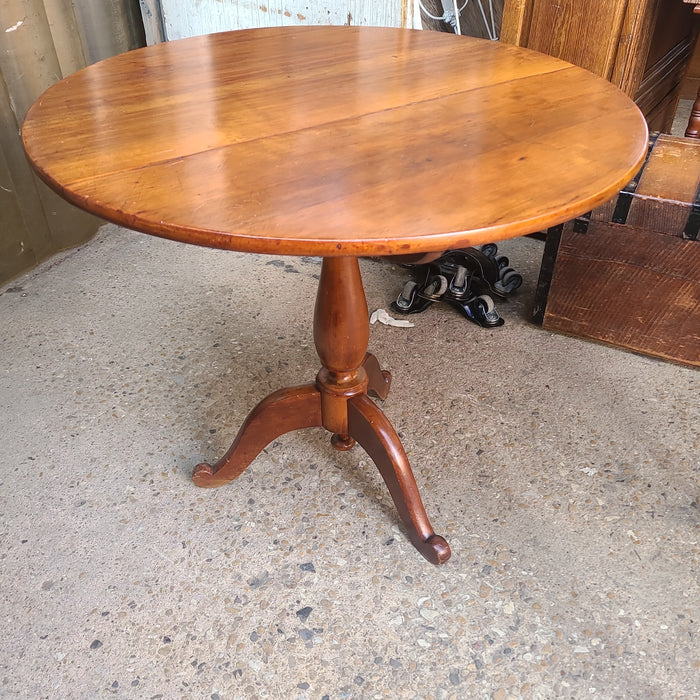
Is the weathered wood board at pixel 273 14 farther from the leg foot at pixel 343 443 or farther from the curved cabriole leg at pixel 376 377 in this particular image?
the leg foot at pixel 343 443

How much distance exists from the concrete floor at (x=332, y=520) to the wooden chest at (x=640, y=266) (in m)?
0.08

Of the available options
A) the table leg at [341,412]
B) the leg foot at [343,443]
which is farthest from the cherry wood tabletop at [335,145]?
the leg foot at [343,443]

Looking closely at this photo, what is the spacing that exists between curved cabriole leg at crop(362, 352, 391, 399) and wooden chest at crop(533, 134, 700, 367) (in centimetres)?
58

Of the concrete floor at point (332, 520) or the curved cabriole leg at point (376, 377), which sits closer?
the concrete floor at point (332, 520)

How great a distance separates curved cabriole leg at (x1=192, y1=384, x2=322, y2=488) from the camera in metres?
1.49

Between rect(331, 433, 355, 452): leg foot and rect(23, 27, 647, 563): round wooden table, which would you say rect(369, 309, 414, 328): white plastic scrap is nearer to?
rect(23, 27, 647, 563): round wooden table

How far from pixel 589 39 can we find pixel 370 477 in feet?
4.72

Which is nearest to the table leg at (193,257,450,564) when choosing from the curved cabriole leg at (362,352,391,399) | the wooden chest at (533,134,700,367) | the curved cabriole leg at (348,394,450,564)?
the curved cabriole leg at (348,394,450,564)

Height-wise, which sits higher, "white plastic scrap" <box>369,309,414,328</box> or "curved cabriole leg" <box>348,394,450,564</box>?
"curved cabriole leg" <box>348,394,450,564</box>

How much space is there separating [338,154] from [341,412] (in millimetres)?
625

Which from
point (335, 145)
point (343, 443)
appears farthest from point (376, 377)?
point (335, 145)

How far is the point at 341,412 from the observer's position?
1495 millimetres

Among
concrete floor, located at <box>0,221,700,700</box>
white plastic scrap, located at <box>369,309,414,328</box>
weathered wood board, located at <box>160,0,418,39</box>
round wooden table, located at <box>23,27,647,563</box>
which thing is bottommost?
white plastic scrap, located at <box>369,309,414,328</box>

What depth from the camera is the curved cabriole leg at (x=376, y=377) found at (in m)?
Result: 1.68
